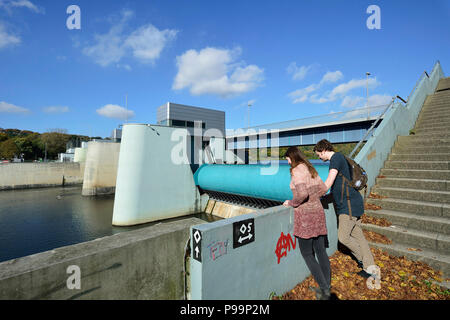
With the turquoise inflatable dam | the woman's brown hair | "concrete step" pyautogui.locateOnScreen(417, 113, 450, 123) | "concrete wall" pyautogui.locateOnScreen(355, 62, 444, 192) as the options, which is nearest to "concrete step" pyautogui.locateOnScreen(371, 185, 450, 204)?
"concrete wall" pyautogui.locateOnScreen(355, 62, 444, 192)

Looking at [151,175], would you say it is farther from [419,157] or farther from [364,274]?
[419,157]

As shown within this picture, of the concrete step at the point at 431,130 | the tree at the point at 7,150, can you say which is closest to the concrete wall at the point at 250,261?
the concrete step at the point at 431,130

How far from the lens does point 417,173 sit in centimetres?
625

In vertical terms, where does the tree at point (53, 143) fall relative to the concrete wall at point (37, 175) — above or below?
above

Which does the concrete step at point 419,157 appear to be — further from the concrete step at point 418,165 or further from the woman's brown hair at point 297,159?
the woman's brown hair at point 297,159

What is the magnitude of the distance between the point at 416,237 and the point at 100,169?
3128 cm

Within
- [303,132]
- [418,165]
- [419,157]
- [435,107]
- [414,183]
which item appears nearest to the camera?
[414,183]

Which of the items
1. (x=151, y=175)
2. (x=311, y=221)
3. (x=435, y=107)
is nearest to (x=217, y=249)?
(x=311, y=221)

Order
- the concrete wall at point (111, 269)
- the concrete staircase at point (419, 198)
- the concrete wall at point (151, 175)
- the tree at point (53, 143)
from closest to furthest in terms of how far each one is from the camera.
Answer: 1. the concrete wall at point (111, 269)
2. the concrete staircase at point (419, 198)
3. the concrete wall at point (151, 175)
4. the tree at point (53, 143)

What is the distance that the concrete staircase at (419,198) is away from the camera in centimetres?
417

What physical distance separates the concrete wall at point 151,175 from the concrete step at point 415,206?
12.6 m

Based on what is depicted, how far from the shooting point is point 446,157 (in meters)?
6.40

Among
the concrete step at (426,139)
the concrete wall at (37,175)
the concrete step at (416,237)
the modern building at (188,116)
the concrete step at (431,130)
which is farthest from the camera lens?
the modern building at (188,116)

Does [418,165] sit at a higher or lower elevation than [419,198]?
higher
